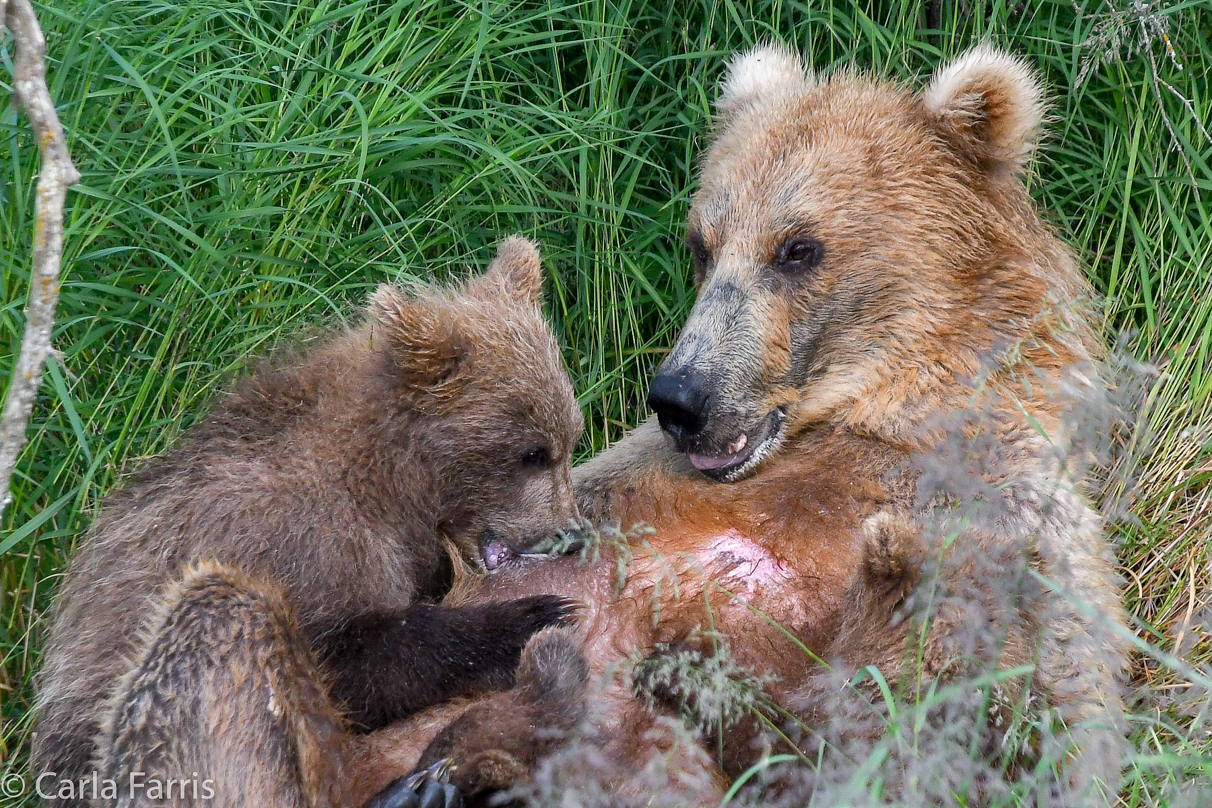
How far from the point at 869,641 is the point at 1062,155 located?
2.83m

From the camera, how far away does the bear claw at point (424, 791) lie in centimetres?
310

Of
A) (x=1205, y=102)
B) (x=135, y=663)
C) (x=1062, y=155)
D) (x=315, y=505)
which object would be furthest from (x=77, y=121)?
(x=1205, y=102)

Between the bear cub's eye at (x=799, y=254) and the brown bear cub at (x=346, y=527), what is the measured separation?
0.81 m

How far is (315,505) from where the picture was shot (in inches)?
143

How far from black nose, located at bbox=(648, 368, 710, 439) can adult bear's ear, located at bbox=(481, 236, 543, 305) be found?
2.00 ft

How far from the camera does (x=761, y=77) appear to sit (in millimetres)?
4645

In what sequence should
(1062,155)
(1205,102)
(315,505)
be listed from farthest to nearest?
(1062,155)
(1205,102)
(315,505)

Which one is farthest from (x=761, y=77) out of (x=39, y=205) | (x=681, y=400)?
(x=39, y=205)

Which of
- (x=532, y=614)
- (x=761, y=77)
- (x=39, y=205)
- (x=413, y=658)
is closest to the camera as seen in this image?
(x=39, y=205)

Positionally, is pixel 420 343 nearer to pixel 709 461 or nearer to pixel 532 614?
pixel 532 614

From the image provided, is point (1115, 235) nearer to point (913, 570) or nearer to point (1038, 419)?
point (1038, 419)

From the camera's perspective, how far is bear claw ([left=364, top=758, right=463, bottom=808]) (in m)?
3.10

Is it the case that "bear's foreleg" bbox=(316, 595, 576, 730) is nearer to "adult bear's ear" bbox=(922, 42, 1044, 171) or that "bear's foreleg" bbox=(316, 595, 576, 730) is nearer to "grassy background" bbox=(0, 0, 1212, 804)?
"grassy background" bbox=(0, 0, 1212, 804)

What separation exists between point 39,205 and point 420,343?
1128 millimetres
